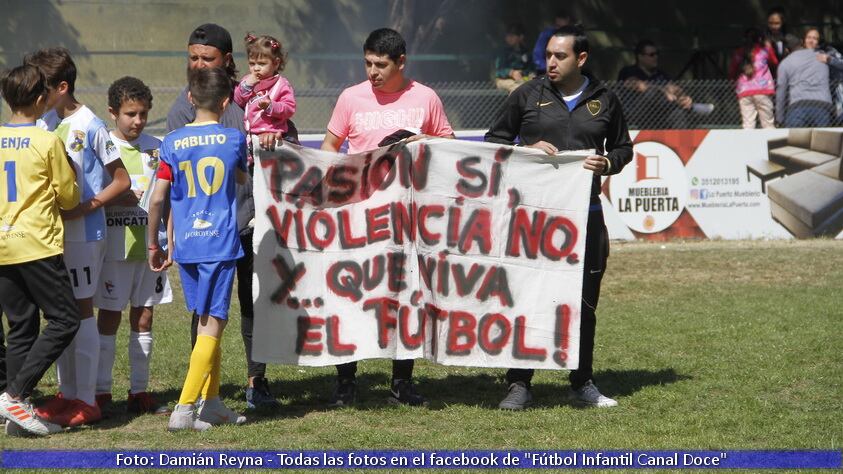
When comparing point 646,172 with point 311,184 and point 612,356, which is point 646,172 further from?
point 311,184

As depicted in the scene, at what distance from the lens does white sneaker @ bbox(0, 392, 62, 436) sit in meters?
5.93

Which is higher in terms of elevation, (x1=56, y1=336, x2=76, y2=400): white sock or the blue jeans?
the blue jeans

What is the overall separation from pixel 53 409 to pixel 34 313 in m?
0.62

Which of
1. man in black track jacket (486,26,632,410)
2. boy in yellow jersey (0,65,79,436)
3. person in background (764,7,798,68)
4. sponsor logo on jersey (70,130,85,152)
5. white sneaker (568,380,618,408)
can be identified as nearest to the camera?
boy in yellow jersey (0,65,79,436)

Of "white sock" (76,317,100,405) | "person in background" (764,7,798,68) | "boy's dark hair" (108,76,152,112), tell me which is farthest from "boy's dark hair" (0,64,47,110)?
"person in background" (764,7,798,68)

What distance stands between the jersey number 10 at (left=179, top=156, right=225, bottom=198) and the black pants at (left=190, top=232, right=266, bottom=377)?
62 centimetres

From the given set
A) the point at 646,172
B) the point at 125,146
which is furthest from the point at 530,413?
the point at 646,172

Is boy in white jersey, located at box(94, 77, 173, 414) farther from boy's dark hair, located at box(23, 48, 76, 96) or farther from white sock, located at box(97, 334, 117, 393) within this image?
boy's dark hair, located at box(23, 48, 76, 96)

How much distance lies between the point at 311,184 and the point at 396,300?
2.75ft

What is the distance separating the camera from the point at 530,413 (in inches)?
262

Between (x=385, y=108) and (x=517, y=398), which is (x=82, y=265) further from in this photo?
(x=517, y=398)

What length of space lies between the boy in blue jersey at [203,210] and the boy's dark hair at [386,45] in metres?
0.94

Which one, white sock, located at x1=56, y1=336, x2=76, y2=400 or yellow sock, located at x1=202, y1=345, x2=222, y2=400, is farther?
white sock, located at x1=56, y1=336, x2=76, y2=400
